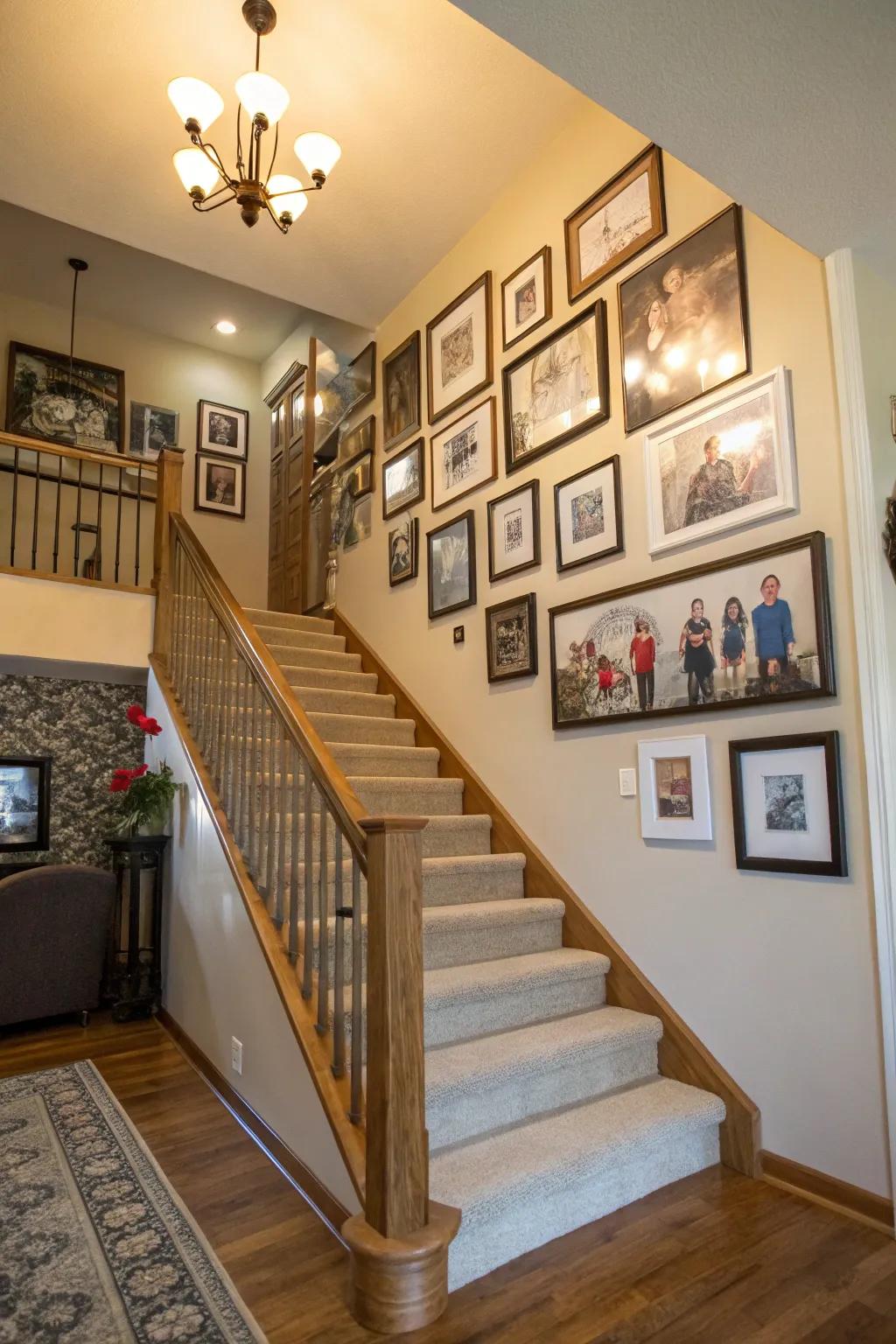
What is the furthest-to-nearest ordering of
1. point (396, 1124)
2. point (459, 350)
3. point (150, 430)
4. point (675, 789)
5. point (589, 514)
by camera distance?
A: 1. point (150, 430)
2. point (459, 350)
3. point (589, 514)
4. point (675, 789)
5. point (396, 1124)

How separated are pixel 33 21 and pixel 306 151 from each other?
1.14 metres

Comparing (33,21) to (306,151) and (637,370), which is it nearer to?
(306,151)

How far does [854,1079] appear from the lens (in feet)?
7.33

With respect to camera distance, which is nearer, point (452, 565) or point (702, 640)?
point (702, 640)

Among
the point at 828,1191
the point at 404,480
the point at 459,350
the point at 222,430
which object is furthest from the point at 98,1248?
the point at 222,430

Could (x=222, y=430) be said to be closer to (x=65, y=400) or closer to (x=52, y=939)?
(x=65, y=400)

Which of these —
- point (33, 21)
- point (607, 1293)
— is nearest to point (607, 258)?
point (33, 21)

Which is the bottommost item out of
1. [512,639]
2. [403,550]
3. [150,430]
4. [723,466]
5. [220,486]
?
[512,639]

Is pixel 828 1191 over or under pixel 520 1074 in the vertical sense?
under

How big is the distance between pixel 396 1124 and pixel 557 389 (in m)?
2.95

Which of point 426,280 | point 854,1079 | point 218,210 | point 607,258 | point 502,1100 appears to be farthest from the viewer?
point 426,280

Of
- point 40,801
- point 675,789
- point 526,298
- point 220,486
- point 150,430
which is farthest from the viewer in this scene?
point 220,486

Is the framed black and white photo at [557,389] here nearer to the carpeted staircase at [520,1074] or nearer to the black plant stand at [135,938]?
the carpeted staircase at [520,1074]

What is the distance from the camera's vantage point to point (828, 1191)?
226 centimetres
